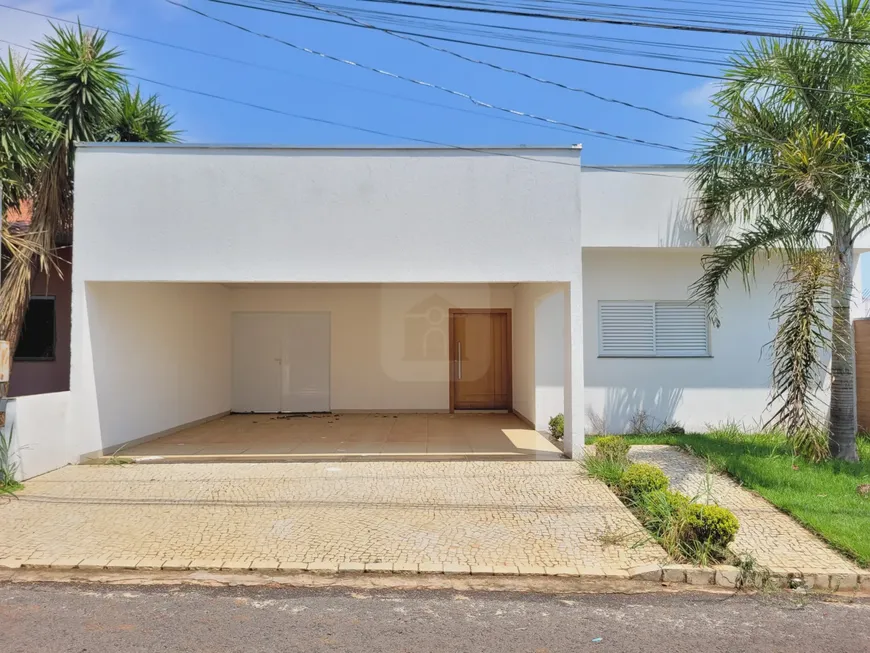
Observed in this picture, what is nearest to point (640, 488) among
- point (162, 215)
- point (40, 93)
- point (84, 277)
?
point (162, 215)

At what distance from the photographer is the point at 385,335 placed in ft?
41.3

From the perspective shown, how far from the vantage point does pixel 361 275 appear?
787cm

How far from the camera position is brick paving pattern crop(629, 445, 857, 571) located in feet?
15.2

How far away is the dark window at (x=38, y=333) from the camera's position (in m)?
10.6

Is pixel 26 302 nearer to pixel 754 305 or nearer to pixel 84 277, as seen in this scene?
pixel 84 277

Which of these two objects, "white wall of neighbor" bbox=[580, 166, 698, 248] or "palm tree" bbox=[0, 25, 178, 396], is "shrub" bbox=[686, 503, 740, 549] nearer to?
"white wall of neighbor" bbox=[580, 166, 698, 248]

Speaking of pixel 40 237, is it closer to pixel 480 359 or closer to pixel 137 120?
pixel 137 120

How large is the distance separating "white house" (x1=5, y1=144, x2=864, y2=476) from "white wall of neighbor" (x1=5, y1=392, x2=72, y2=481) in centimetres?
3

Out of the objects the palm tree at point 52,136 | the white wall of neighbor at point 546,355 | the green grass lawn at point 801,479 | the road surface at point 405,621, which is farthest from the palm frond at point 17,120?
the green grass lawn at point 801,479

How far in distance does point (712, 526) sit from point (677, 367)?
19.2 ft

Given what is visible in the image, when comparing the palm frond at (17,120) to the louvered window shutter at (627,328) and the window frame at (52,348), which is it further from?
the louvered window shutter at (627,328)

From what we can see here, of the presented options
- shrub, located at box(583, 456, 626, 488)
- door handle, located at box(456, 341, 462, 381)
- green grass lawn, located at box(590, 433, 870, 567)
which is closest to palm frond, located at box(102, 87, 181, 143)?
door handle, located at box(456, 341, 462, 381)

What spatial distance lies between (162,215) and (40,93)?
2.25m

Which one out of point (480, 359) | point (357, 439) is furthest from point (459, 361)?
point (357, 439)
